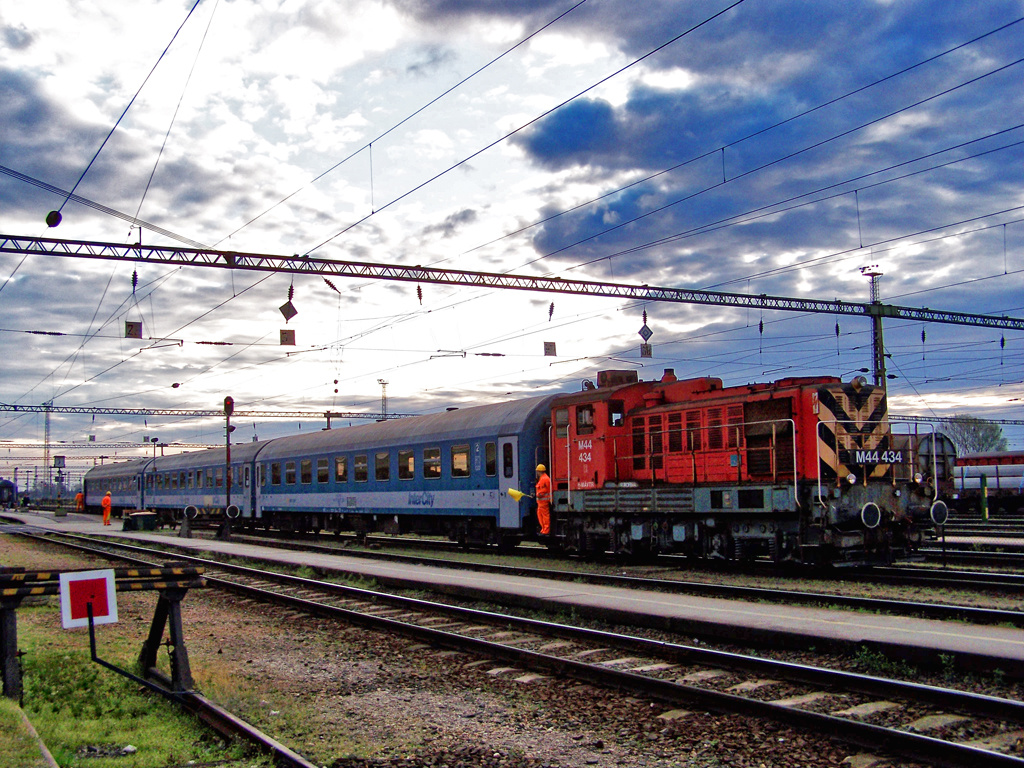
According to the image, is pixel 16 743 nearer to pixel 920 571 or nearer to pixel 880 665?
pixel 880 665

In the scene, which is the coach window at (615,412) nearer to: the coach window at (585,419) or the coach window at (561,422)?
the coach window at (585,419)

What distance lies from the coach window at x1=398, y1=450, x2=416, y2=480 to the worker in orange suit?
631cm

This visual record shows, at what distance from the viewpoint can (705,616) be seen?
1058 centimetres

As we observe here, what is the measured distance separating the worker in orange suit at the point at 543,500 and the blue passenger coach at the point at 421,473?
2.58 feet

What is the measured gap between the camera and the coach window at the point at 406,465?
84.3ft

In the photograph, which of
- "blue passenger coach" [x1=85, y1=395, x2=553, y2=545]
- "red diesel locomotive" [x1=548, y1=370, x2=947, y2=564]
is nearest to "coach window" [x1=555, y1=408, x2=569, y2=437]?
"red diesel locomotive" [x1=548, y1=370, x2=947, y2=564]

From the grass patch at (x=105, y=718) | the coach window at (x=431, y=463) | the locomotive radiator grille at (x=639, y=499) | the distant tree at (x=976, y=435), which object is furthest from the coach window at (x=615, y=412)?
the distant tree at (x=976, y=435)

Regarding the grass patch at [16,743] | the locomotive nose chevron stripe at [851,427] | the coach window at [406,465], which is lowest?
the grass patch at [16,743]

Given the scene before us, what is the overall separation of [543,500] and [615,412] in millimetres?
3006

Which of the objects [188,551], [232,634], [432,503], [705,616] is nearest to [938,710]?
[705,616]

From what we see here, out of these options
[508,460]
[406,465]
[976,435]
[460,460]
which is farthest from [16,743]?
[976,435]

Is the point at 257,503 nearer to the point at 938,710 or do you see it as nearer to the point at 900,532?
the point at 900,532

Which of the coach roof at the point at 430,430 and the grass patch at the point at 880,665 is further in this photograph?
the coach roof at the point at 430,430

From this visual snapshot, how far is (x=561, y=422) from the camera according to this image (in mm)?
20453
